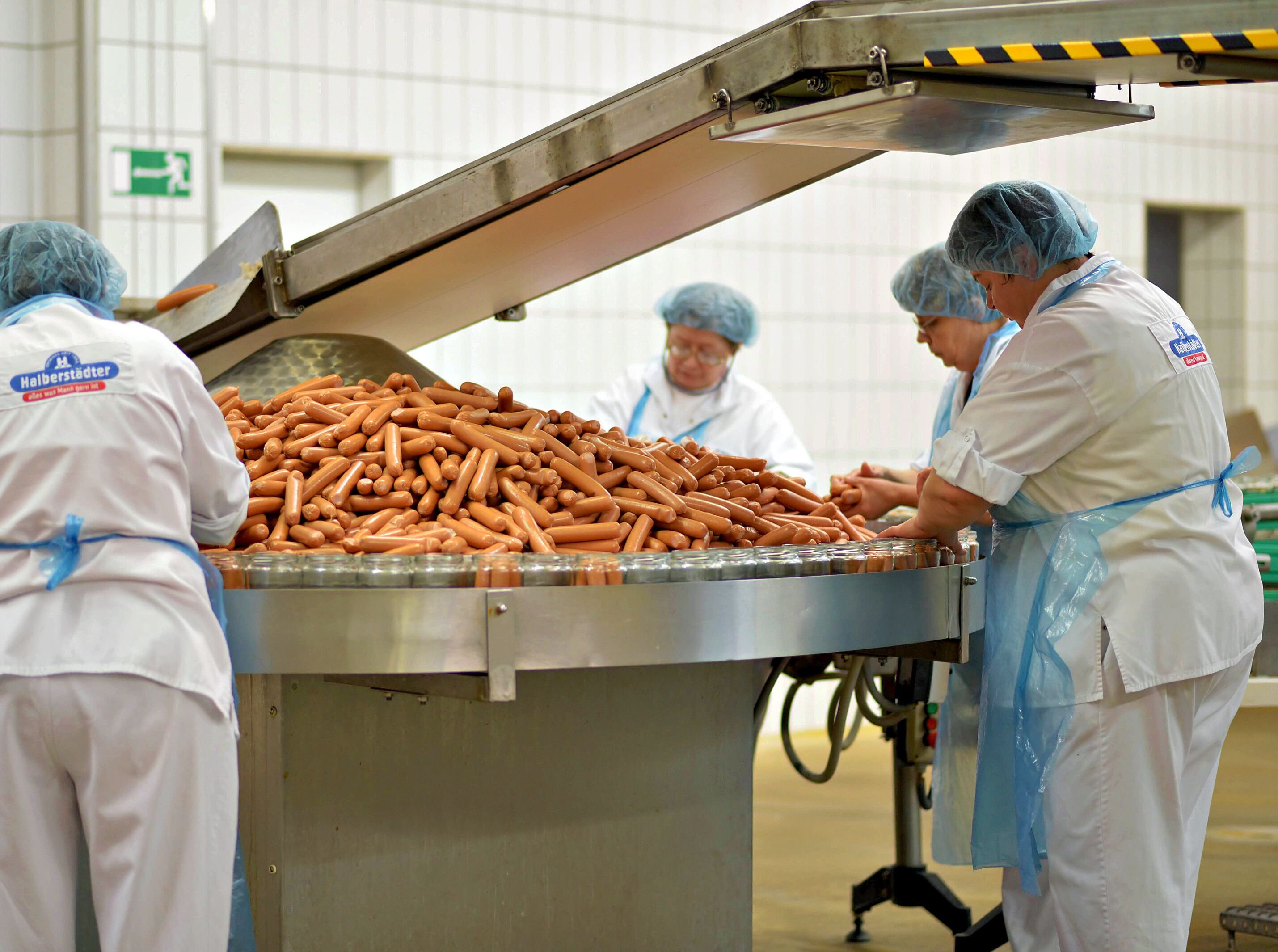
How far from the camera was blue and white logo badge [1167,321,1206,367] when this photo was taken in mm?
2500

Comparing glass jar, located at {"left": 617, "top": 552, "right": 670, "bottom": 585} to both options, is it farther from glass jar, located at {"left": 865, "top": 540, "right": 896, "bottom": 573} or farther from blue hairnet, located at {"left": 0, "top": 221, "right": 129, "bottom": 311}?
blue hairnet, located at {"left": 0, "top": 221, "right": 129, "bottom": 311}

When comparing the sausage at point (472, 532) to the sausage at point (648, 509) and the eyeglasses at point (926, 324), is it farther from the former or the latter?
the eyeglasses at point (926, 324)

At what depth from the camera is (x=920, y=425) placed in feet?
22.7

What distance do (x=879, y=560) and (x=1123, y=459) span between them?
0.46 m

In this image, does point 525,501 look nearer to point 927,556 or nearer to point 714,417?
point 927,556

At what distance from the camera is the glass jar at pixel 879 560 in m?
2.39

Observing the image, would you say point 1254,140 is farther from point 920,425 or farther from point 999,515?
point 999,515

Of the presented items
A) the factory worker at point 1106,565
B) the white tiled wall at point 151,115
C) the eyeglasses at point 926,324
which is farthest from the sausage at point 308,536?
the white tiled wall at point 151,115

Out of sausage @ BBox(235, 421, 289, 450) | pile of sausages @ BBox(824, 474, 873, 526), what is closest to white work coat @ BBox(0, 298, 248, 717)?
sausage @ BBox(235, 421, 289, 450)

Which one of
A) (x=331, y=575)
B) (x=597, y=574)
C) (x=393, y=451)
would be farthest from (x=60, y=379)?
(x=597, y=574)

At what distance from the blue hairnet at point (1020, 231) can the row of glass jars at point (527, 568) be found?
609mm

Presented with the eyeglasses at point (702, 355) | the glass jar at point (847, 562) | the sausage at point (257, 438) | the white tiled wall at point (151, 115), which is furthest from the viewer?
the white tiled wall at point (151, 115)

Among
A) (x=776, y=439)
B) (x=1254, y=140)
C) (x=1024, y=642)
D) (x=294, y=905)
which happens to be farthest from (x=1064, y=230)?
(x=1254, y=140)

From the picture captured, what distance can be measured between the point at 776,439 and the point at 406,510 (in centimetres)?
239
